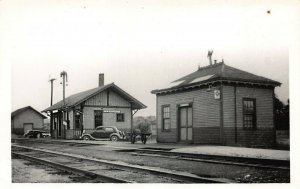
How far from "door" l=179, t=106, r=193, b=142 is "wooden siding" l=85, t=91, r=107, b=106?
3.64 metres

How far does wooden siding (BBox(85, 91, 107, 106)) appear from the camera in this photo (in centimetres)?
1689

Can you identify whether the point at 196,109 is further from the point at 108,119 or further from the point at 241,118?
the point at 108,119

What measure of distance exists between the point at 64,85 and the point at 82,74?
1.38 meters

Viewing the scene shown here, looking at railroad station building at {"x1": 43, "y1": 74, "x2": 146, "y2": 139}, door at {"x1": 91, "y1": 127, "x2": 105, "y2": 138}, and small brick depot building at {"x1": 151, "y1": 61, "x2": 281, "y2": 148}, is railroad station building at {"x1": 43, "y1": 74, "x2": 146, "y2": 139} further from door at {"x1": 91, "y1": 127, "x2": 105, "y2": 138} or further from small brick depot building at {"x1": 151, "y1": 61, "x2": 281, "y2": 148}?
small brick depot building at {"x1": 151, "y1": 61, "x2": 281, "y2": 148}

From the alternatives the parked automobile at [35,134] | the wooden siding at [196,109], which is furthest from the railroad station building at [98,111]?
the parked automobile at [35,134]

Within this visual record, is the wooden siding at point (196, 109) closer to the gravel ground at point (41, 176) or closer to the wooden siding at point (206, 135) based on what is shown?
the wooden siding at point (206, 135)

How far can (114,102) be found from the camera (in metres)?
17.0

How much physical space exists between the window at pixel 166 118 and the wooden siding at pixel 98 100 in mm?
2964

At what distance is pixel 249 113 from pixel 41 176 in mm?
9105

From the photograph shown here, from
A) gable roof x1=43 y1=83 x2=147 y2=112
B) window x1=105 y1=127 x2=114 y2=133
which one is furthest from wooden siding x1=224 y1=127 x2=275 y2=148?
window x1=105 y1=127 x2=114 y2=133

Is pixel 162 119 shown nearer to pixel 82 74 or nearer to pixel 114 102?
pixel 114 102

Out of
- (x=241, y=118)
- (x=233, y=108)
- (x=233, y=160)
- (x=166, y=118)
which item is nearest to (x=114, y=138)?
(x=166, y=118)

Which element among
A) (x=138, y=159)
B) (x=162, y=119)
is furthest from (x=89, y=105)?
(x=138, y=159)

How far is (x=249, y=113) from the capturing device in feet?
49.6
